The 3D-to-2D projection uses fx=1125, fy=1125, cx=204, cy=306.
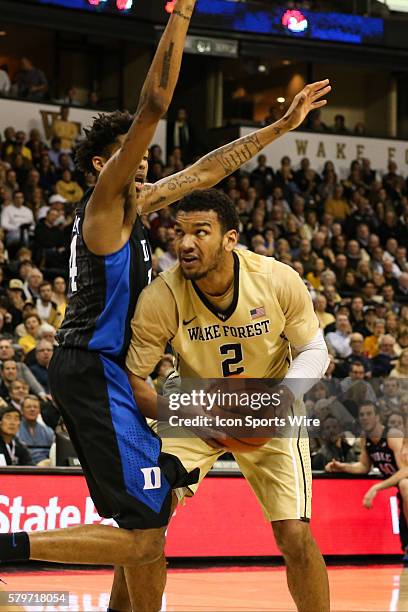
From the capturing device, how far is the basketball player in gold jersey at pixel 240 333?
16.1 feet

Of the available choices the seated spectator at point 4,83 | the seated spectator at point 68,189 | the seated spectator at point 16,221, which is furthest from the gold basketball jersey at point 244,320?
the seated spectator at point 4,83

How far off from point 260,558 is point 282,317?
5.00 meters

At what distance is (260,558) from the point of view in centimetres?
959

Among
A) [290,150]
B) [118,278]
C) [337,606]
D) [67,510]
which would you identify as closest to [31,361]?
[67,510]

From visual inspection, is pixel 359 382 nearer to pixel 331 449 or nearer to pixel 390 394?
pixel 390 394

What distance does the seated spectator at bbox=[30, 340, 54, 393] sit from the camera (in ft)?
38.0

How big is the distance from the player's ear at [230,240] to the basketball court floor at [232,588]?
9.10 feet

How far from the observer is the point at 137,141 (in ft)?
15.1

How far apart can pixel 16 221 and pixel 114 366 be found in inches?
405

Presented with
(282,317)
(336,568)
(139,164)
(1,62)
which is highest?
(1,62)

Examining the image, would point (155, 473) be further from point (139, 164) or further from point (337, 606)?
point (337, 606)

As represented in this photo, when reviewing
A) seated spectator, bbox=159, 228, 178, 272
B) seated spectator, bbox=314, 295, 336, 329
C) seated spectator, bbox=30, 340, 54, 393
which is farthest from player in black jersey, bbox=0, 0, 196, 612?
seated spectator, bbox=314, 295, 336, 329

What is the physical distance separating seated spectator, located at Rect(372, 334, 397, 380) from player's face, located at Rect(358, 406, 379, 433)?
11.0ft

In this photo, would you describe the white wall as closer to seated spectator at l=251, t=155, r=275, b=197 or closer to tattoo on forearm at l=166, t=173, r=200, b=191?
seated spectator at l=251, t=155, r=275, b=197
